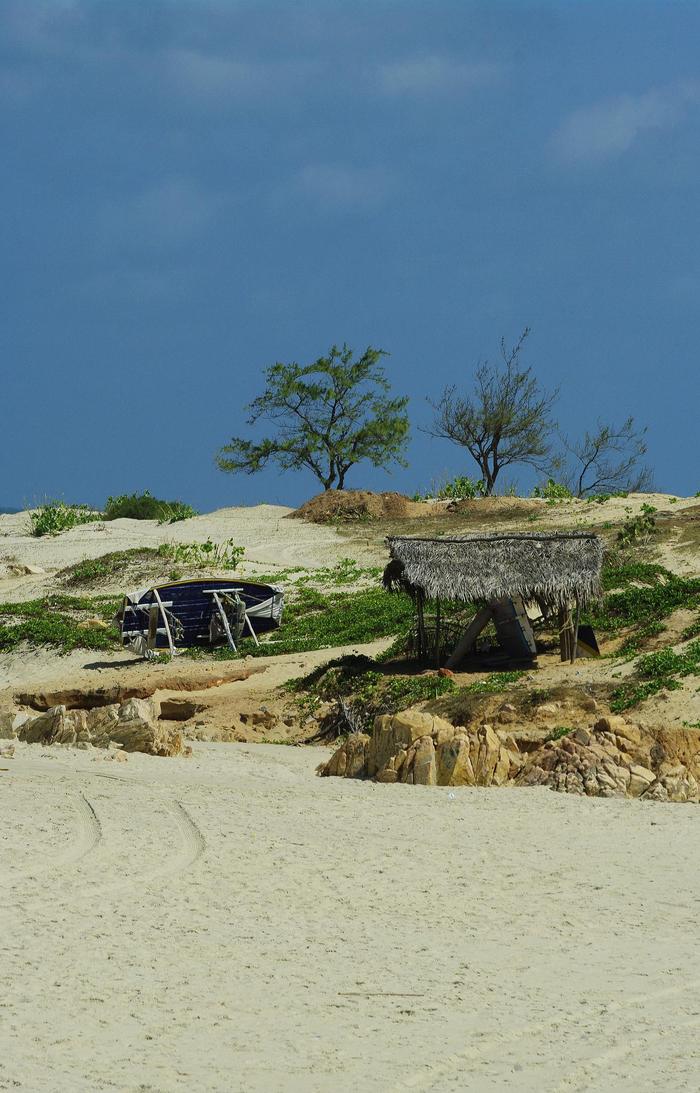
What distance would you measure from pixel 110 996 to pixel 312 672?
12.7m

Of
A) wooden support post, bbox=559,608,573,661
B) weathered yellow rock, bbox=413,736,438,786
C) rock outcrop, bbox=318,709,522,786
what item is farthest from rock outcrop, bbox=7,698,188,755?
wooden support post, bbox=559,608,573,661

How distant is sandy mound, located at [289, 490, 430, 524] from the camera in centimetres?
4000

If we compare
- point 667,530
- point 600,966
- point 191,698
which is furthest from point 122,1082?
point 667,530

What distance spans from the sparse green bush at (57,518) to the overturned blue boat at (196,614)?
17.0 m

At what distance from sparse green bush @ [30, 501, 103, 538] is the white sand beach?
95.2 ft

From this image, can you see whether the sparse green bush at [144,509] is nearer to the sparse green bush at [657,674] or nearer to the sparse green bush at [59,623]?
the sparse green bush at [59,623]

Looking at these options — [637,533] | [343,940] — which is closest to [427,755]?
[343,940]

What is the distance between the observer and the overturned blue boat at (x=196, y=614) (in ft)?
79.7

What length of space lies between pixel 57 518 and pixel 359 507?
33.3 feet

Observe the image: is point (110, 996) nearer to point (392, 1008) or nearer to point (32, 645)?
point (392, 1008)

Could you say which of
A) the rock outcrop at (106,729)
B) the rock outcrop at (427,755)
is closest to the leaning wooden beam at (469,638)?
the rock outcrop at (427,755)

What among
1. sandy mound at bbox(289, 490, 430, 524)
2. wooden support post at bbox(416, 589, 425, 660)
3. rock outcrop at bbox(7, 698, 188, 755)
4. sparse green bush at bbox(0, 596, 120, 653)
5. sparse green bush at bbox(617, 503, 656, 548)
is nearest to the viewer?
rock outcrop at bbox(7, 698, 188, 755)

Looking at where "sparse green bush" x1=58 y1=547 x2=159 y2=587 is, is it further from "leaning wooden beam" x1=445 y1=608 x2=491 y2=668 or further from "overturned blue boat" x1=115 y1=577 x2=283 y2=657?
"leaning wooden beam" x1=445 y1=608 x2=491 y2=668

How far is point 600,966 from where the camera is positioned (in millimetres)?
7668
